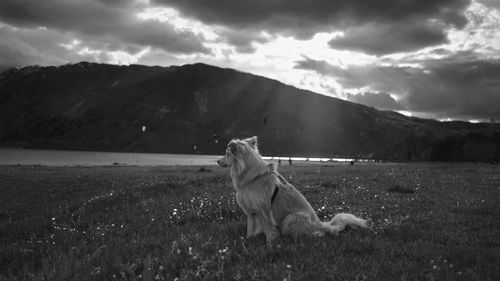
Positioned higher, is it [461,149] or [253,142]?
[461,149]

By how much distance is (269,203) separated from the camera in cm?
934

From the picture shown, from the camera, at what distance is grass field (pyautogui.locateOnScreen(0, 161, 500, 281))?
6512 mm

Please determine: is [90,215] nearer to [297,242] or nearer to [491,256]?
[297,242]

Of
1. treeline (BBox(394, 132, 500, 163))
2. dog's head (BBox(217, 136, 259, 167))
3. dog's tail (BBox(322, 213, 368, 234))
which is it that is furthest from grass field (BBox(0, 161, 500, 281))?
treeline (BBox(394, 132, 500, 163))

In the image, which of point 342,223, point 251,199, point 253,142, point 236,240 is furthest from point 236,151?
point 342,223

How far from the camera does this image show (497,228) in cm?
1059

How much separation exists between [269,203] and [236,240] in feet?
4.18

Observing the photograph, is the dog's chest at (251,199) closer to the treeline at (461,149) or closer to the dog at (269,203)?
the dog at (269,203)

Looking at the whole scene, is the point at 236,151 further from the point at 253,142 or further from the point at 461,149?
the point at 461,149

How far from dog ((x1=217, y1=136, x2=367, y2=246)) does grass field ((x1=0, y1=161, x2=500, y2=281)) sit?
1.30ft

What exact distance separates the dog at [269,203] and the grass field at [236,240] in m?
0.40

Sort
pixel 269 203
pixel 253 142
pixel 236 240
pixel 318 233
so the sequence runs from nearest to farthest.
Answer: pixel 236 240 < pixel 318 233 < pixel 269 203 < pixel 253 142

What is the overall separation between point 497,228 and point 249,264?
8.20 metres

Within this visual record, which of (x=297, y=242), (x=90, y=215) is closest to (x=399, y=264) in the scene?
(x=297, y=242)
